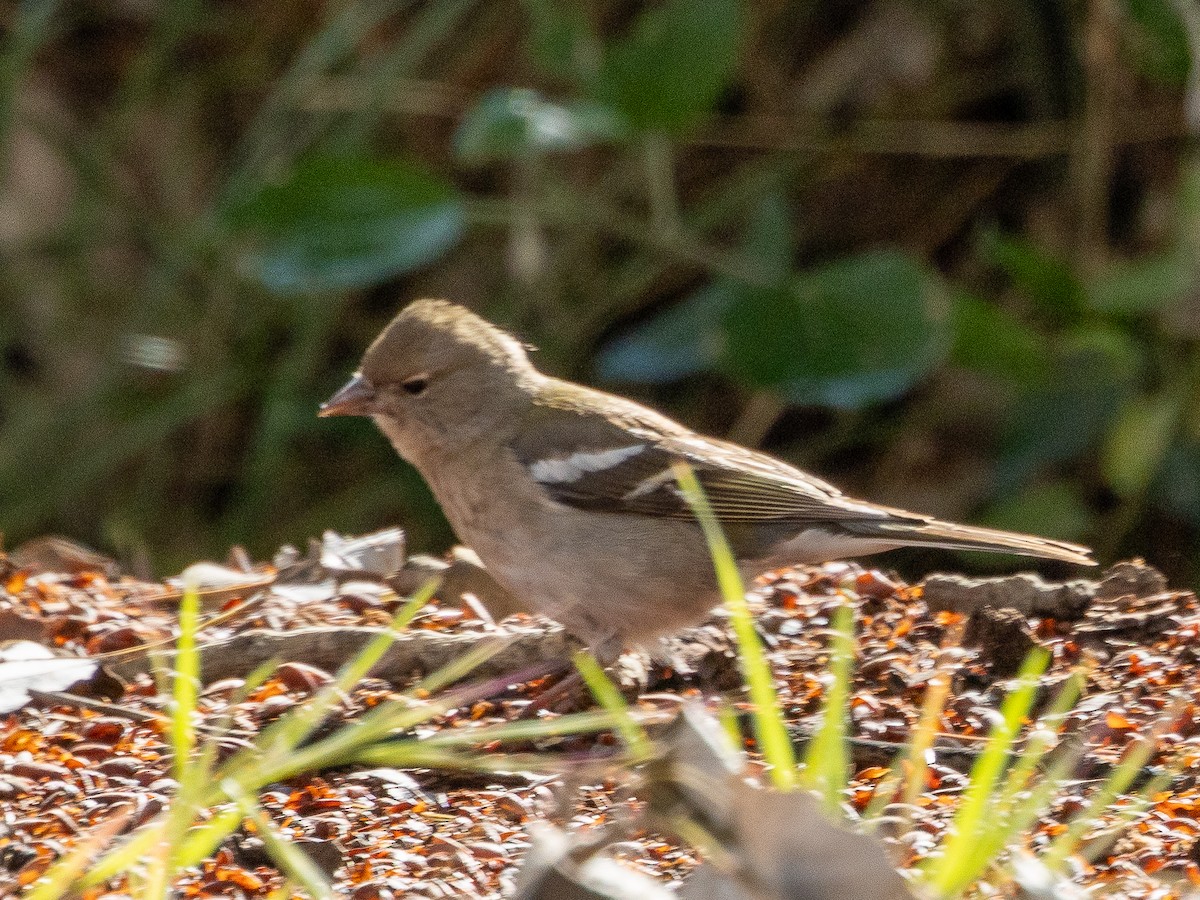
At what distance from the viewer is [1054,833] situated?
2482 millimetres

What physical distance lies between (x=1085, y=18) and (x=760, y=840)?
5406mm

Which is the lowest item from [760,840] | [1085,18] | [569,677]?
[569,677]

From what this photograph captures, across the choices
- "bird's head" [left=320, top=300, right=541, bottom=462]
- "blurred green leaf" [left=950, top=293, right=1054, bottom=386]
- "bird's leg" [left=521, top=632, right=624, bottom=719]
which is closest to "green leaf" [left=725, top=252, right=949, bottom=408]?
"blurred green leaf" [left=950, top=293, right=1054, bottom=386]

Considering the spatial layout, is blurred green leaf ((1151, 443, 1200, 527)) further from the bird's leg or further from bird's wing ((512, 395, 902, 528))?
the bird's leg

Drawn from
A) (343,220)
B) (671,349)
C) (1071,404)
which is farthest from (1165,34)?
(343,220)

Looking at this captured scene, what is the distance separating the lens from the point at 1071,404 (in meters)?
6.04

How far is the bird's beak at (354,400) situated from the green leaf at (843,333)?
1.80m

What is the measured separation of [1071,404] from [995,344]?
0.34 meters

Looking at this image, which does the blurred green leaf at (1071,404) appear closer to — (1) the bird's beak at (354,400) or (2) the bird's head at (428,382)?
(2) the bird's head at (428,382)

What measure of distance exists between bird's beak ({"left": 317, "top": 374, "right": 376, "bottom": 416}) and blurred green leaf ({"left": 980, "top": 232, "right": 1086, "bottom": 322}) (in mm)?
2478

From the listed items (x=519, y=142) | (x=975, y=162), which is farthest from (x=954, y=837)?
(x=975, y=162)

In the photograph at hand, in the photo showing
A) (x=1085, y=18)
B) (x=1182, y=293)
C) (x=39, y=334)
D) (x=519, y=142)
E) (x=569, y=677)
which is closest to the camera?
(x=569, y=677)

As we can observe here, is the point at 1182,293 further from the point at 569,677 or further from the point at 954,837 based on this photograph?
the point at 954,837

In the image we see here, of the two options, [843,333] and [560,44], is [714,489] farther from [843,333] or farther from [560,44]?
[560,44]
